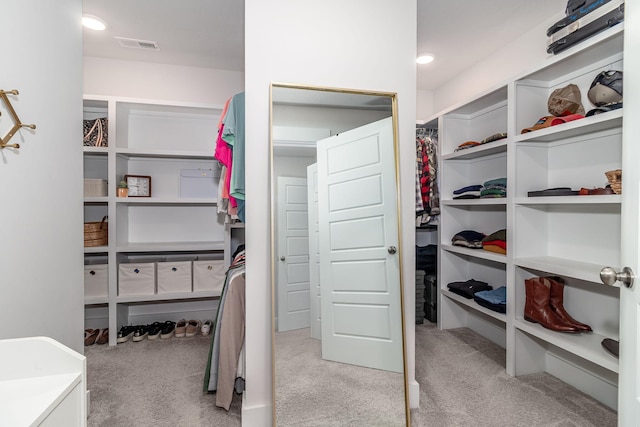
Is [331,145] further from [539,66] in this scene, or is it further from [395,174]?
[539,66]

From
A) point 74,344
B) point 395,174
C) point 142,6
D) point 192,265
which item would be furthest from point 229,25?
point 74,344

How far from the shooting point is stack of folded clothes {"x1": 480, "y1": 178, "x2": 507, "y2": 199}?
2541mm

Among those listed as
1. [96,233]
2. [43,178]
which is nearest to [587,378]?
[43,178]

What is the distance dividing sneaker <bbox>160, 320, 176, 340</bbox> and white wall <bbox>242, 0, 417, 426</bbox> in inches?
65.6

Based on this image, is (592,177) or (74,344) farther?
(592,177)

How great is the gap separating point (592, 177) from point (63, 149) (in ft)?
10.0

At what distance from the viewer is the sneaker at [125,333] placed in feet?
9.72

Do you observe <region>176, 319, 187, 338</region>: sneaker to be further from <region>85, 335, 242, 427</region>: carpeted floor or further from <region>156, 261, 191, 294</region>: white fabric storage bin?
<region>156, 261, 191, 294</region>: white fabric storage bin

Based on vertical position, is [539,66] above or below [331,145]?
above

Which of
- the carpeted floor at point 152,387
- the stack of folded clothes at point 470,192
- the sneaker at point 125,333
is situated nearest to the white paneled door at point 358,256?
the carpeted floor at point 152,387

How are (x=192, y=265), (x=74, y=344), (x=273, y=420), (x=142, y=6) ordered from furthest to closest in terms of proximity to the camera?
(x=192, y=265)
(x=142, y=6)
(x=74, y=344)
(x=273, y=420)

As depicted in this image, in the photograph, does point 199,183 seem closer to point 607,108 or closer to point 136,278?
point 136,278

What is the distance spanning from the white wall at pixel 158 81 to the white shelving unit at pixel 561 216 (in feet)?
7.75

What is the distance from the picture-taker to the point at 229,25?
2592 mm
